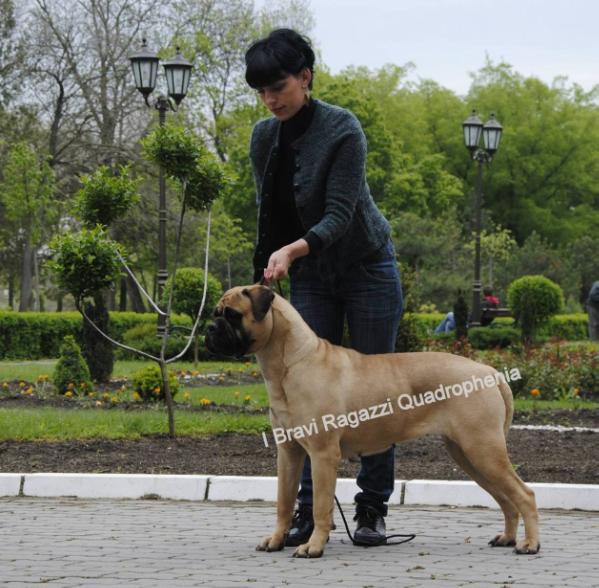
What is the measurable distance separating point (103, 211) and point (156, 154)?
74cm

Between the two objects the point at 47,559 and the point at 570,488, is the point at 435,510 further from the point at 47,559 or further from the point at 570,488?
the point at 47,559

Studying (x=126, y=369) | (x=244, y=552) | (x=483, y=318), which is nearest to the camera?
(x=244, y=552)

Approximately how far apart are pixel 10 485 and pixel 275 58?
422 centimetres

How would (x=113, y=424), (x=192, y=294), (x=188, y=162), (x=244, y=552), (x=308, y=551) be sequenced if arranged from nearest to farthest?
(x=308, y=551), (x=244, y=552), (x=188, y=162), (x=113, y=424), (x=192, y=294)

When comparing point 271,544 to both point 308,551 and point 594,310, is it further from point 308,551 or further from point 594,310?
point 594,310

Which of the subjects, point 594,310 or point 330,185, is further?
point 594,310

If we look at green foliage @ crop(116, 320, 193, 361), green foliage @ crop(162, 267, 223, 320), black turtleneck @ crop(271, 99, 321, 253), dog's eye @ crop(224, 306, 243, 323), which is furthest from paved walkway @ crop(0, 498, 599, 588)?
green foliage @ crop(116, 320, 193, 361)

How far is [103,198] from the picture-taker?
10633mm

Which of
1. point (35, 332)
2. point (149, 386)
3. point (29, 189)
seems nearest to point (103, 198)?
point (149, 386)

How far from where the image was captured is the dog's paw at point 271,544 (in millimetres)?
5789

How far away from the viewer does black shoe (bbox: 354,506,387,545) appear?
19.6 ft

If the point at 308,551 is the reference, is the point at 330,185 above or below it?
above

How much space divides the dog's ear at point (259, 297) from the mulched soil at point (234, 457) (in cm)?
326

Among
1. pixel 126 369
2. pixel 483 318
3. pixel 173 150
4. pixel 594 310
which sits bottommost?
pixel 126 369
